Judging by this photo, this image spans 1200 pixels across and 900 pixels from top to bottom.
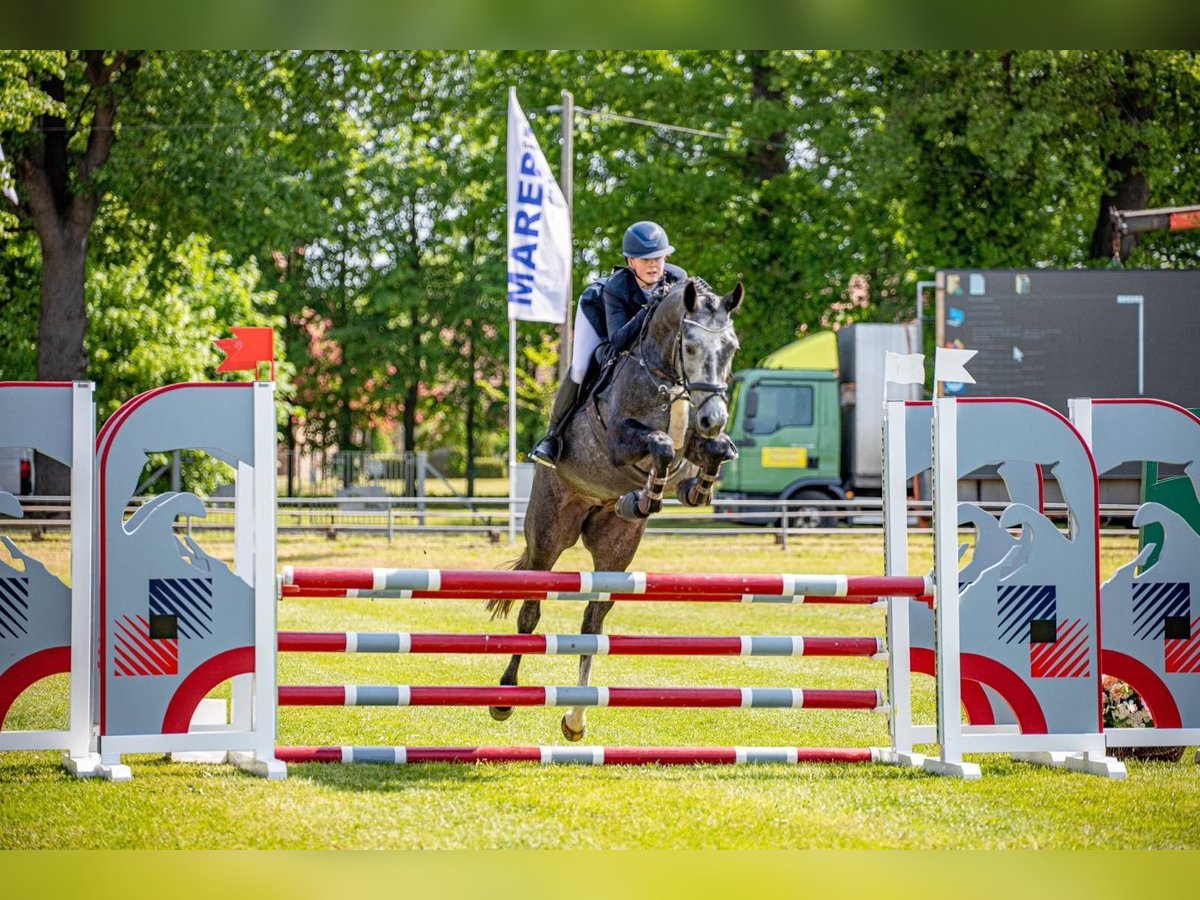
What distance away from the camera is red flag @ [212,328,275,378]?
5.55 meters

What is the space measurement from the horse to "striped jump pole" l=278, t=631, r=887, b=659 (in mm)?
558

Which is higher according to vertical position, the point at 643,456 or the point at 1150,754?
the point at 643,456

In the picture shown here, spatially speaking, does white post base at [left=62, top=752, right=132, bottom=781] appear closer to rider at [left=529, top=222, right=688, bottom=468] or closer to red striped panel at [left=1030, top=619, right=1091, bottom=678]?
rider at [left=529, top=222, right=688, bottom=468]

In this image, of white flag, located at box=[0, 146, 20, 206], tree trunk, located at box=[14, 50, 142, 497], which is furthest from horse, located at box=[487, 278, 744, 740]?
tree trunk, located at box=[14, 50, 142, 497]

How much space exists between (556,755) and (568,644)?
0.45m

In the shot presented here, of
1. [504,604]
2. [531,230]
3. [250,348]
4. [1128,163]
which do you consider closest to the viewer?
[250,348]

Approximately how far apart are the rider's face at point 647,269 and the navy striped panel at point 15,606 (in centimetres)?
277

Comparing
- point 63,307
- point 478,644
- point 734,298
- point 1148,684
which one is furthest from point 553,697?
point 63,307

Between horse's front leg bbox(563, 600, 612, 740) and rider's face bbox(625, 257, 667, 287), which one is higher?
rider's face bbox(625, 257, 667, 287)

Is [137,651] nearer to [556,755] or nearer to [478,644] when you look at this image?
[478,644]

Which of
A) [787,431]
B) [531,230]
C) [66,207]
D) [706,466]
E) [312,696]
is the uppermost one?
[66,207]

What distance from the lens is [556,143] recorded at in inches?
990

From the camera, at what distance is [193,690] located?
17.4ft

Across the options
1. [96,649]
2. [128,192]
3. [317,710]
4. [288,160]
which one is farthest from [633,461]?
[288,160]
